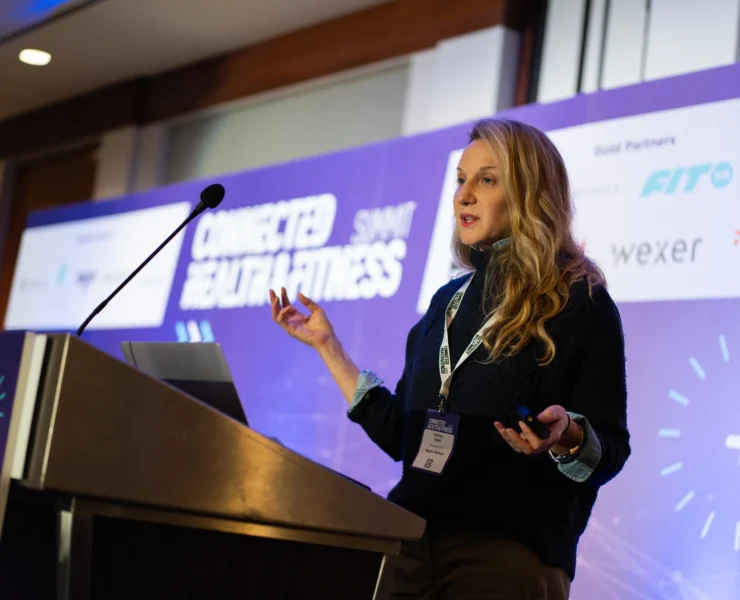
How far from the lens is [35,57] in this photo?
21.2 feet

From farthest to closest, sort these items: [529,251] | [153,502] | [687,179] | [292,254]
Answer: [292,254] → [687,179] → [529,251] → [153,502]

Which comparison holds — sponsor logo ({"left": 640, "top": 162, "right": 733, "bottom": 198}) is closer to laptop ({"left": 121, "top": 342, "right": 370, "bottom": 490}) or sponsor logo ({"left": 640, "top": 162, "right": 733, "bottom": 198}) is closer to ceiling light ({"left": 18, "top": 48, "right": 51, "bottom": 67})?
laptop ({"left": 121, "top": 342, "right": 370, "bottom": 490})

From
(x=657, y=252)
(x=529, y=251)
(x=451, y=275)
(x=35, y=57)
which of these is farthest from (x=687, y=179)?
(x=35, y=57)

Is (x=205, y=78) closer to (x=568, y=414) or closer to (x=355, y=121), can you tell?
(x=355, y=121)

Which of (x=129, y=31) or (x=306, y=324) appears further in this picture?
(x=129, y=31)

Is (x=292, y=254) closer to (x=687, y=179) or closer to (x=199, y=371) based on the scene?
(x=687, y=179)

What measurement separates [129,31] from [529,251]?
15.6 ft

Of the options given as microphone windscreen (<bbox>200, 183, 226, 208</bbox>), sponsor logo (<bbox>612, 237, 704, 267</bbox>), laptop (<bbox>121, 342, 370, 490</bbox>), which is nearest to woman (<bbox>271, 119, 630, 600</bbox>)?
laptop (<bbox>121, 342, 370, 490</bbox>)

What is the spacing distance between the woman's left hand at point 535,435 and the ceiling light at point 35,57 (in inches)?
221

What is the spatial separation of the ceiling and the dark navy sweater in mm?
3830

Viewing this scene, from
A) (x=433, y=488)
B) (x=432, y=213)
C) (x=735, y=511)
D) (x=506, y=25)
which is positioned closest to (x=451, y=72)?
(x=506, y=25)

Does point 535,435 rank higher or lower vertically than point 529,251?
lower

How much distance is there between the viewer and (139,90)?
6.68m

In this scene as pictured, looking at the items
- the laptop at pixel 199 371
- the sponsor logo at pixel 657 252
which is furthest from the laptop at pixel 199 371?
the sponsor logo at pixel 657 252
